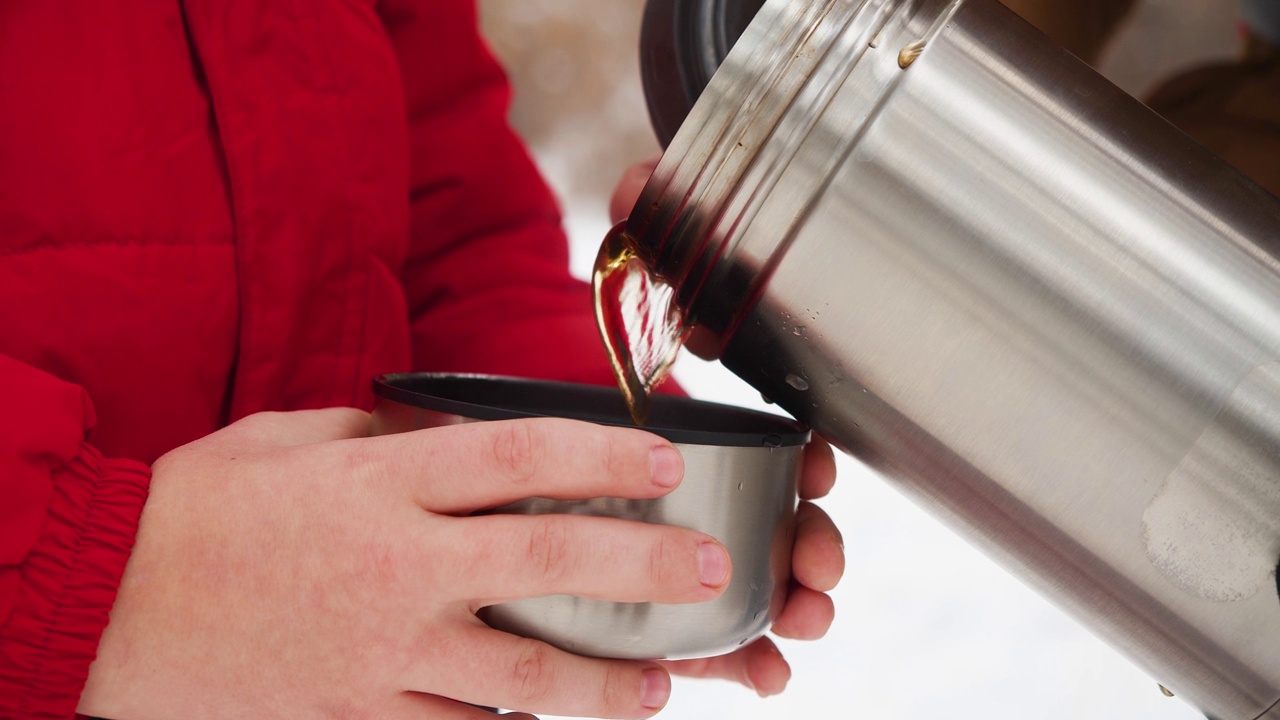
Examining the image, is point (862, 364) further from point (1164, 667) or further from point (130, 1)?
point (130, 1)

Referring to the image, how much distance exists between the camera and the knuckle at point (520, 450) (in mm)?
306

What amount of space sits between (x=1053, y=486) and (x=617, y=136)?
80 centimetres

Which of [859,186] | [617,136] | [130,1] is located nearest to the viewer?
[859,186]

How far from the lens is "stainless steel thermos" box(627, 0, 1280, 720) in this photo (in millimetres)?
311

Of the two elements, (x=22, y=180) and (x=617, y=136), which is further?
(x=617, y=136)

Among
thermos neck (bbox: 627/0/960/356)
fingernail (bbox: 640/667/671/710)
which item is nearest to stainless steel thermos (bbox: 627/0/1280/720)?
thermos neck (bbox: 627/0/960/356)

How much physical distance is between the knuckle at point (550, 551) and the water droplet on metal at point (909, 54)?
0.19m

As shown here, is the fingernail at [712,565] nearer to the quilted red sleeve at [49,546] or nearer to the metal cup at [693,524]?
the metal cup at [693,524]

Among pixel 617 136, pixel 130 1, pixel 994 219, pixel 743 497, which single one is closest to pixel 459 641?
pixel 743 497

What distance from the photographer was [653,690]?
1.16ft

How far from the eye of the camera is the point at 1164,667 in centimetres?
36

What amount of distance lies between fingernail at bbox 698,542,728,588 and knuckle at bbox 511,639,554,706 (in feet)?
0.20

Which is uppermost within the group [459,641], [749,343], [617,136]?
[749,343]

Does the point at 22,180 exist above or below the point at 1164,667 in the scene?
below
